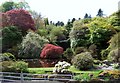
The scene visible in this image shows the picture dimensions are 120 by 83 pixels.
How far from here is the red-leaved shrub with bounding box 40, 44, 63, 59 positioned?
20.7 m

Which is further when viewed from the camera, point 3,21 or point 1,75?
point 3,21

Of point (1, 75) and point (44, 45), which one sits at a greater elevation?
point (44, 45)

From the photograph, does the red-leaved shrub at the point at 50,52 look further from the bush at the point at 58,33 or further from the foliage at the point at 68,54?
the bush at the point at 58,33

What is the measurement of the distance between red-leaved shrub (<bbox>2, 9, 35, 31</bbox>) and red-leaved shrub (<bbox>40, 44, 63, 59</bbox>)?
3995mm

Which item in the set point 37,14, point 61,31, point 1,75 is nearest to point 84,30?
point 61,31

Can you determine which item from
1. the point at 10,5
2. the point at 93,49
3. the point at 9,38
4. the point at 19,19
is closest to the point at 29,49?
the point at 9,38

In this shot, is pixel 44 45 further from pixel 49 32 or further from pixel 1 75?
pixel 1 75

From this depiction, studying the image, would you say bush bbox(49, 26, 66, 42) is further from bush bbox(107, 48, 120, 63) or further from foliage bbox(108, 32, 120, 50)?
bush bbox(107, 48, 120, 63)

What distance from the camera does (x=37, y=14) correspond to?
2925 centimetres

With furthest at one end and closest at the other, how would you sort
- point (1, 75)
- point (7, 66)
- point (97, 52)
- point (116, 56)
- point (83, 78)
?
point (97, 52) < point (116, 56) < point (7, 66) < point (1, 75) < point (83, 78)

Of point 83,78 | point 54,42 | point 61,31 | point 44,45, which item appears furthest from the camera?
point 61,31

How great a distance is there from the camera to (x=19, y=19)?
2464cm

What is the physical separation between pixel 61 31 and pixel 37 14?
3497 mm

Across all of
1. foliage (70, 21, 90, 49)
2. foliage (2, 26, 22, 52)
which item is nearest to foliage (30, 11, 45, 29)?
foliage (2, 26, 22, 52)
